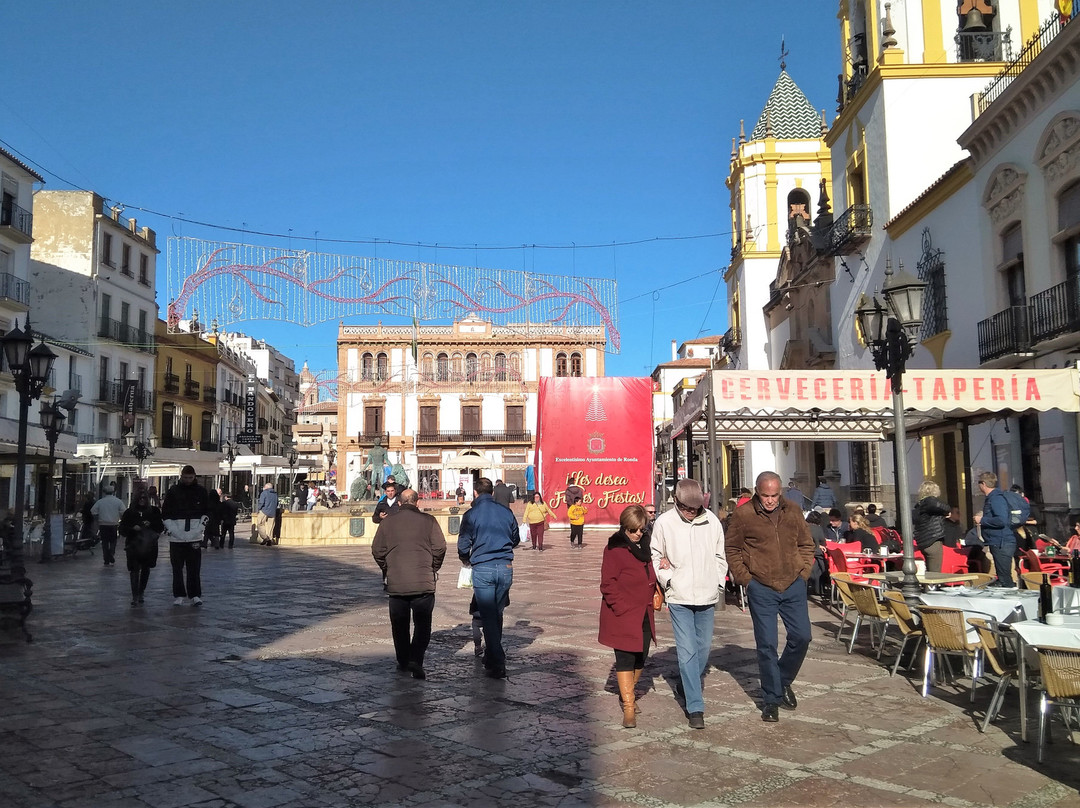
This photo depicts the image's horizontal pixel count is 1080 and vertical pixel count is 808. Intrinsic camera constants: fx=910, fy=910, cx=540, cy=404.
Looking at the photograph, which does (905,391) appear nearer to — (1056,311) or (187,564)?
(1056,311)

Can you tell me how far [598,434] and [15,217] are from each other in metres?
20.5

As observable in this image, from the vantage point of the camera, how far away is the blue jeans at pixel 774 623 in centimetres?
561

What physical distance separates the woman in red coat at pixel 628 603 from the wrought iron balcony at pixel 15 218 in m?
29.2

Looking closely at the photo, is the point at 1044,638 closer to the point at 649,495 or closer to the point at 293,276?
the point at 293,276

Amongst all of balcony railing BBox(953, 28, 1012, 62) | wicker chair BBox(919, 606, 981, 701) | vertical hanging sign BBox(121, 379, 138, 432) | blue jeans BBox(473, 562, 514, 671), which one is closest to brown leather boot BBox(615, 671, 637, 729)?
blue jeans BBox(473, 562, 514, 671)

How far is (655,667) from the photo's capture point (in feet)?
24.2

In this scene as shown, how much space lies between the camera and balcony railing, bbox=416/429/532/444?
2309 inches

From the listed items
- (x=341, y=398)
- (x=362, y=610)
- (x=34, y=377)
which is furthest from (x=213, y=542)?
(x=341, y=398)

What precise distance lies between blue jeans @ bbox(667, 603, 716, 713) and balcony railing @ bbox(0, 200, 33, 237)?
2962cm

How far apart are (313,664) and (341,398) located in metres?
52.5

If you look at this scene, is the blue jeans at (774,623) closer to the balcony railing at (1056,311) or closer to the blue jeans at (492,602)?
the blue jeans at (492,602)

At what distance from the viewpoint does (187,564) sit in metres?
10.6

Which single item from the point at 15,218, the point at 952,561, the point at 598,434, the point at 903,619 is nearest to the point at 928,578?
the point at 952,561

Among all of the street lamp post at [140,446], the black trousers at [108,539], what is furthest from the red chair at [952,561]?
the street lamp post at [140,446]
